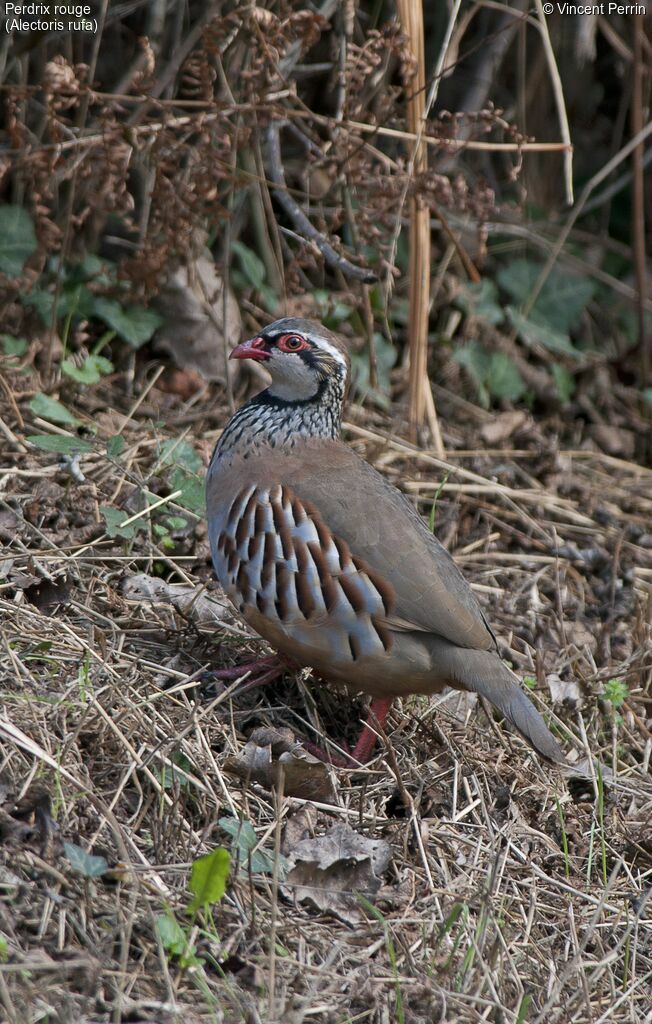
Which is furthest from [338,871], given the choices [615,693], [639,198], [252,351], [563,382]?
[639,198]

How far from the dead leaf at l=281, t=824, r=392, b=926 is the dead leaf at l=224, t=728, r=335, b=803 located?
20cm

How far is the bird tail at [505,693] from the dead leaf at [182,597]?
1064 millimetres

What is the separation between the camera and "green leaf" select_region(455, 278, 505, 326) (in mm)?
7391

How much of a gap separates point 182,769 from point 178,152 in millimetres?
3182

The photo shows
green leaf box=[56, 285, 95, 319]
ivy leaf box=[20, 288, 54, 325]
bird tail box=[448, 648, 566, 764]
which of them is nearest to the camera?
bird tail box=[448, 648, 566, 764]

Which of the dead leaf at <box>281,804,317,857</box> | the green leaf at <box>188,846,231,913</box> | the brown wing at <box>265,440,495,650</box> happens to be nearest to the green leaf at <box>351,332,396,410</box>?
the brown wing at <box>265,440,495,650</box>

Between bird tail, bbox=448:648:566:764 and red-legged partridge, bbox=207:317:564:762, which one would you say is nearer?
bird tail, bbox=448:648:566:764

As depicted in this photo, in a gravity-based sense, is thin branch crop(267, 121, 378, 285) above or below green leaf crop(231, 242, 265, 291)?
above

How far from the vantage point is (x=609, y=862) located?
13.8 ft

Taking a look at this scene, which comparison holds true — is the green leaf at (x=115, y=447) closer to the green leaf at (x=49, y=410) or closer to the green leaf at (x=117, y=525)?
the green leaf at (x=117, y=525)

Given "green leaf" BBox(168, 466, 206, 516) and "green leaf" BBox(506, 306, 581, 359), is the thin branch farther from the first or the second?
"green leaf" BBox(506, 306, 581, 359)

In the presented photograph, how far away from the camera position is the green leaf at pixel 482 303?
24.2 feet

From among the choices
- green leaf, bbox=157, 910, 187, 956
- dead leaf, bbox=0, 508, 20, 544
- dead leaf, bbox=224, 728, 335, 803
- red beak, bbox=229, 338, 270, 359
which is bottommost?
dead leaf, bbox=224, 728, 335, 803

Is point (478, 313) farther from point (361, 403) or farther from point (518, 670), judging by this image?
point (518, 670)
